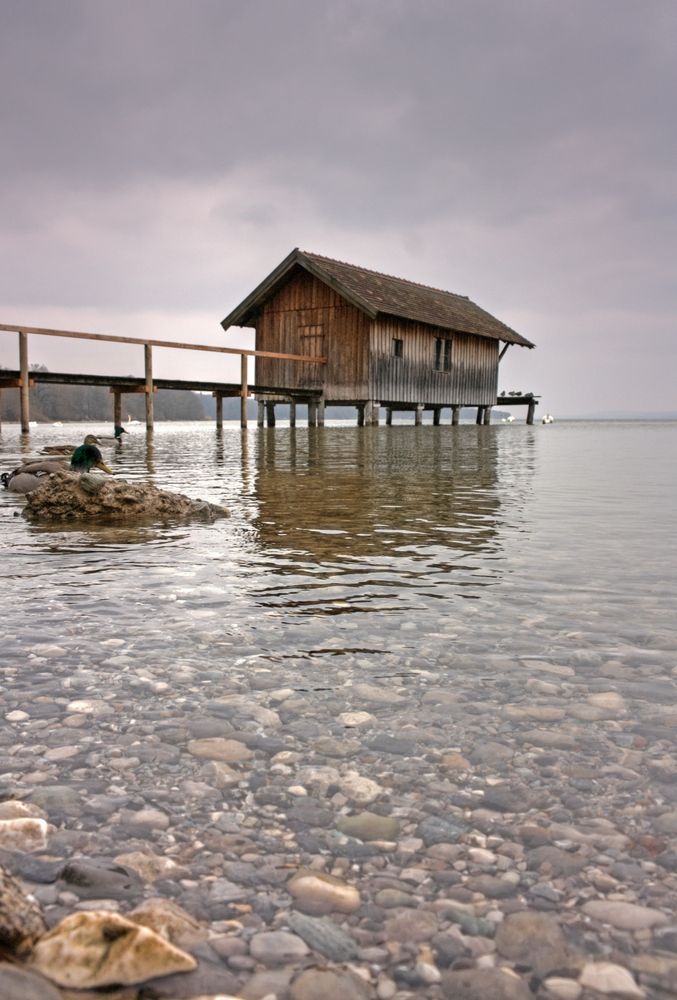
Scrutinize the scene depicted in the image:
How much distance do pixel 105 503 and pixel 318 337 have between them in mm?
21953

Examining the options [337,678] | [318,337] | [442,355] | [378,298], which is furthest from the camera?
[442,355]

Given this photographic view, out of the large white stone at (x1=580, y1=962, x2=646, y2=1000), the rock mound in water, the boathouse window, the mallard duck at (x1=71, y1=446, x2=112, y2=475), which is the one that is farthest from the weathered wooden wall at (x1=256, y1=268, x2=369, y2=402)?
the large white stone at (x1=580, y1=962, x2=646, y2=1000)

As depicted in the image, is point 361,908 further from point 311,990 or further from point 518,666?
point 518,666

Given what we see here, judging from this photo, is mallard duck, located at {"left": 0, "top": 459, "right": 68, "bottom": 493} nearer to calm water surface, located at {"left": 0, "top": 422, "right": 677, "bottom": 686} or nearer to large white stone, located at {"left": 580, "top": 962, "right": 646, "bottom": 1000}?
calm water surface, located at {"left": 0, "top": 422, "right": 677, "bottom": 686}

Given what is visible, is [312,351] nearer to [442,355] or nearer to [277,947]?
[442,355]

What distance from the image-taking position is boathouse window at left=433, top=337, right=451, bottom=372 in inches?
1198

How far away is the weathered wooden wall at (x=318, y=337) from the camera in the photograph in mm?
26625

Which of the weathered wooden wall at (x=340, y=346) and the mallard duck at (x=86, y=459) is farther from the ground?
the weathered wooden wall at (x=340, y=346)

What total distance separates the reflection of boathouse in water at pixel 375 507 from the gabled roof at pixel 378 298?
48.4ft

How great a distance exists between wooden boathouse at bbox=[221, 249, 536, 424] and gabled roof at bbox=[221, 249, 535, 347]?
0.05 metres

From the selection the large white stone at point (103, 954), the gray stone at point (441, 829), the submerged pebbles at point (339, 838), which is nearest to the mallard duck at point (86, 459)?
the submerged pebbles at point (339, 838)

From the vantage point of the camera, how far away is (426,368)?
29812 millimetres

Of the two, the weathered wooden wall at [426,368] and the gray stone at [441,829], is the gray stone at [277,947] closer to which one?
the gray stone at [441,829]

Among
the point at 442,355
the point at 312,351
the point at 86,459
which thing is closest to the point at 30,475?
the point at 86,459
